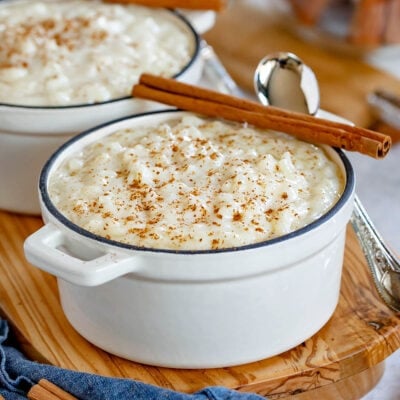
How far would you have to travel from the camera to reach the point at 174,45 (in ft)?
6.39

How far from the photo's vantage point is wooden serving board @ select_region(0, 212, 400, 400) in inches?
55.0

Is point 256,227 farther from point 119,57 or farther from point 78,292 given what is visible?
point 119,57

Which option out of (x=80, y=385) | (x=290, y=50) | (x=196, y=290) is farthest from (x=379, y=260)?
(x=290, y=50)

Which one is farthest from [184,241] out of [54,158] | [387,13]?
[387,13]

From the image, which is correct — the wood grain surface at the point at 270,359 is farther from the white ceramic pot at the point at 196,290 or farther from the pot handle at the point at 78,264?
the pot handle at the point at 78,264

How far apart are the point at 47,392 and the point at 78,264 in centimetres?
21

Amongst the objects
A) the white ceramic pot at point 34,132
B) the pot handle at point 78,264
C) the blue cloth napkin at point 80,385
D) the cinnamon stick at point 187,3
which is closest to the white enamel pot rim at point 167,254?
the pot handle at point 78,264

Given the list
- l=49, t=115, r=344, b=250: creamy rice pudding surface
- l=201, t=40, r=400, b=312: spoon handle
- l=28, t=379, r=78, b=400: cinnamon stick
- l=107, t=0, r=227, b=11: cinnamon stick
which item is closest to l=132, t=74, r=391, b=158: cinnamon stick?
l=49, t=115, r=344, b=250: creamy rice pudding surface

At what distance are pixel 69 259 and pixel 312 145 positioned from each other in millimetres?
502

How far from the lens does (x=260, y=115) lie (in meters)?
1.62

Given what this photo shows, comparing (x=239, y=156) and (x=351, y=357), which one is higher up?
(x=239, y=156)

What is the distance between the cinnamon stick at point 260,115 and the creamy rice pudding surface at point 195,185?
2 cm

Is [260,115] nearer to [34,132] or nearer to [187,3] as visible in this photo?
[34,132]

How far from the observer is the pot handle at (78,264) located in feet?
4.16
